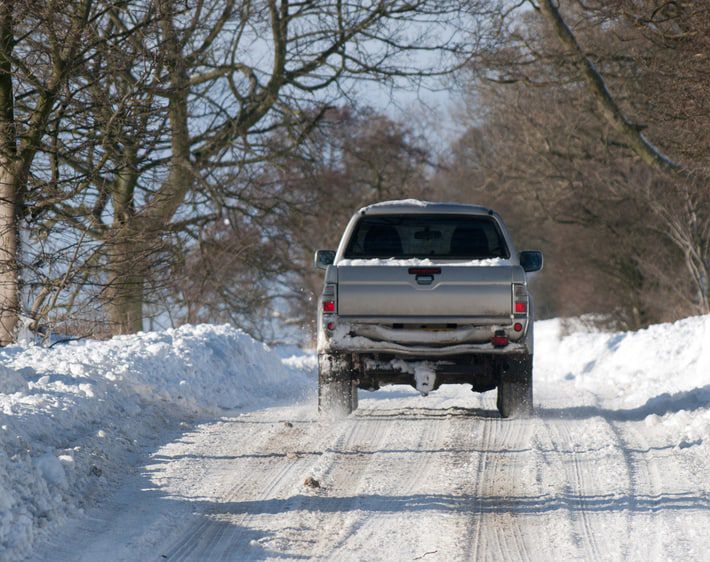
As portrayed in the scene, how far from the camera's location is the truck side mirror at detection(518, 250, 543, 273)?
10.8 metres

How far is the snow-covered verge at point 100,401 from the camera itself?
6078 millimetres

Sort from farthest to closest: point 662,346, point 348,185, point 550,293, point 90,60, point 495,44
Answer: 1. point 550,293
2. point 348,185
3. point 495,44
4. point 662,346
5. point 90,60

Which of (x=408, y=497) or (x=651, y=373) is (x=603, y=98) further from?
(x=408, y=497)

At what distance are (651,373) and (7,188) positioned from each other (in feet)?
33.9

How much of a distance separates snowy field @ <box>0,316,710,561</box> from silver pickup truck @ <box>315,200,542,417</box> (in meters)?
0.44

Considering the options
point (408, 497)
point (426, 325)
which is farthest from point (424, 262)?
point (408, 497)

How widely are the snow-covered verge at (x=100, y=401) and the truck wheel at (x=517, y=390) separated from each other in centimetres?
325

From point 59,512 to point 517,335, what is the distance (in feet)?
16.7

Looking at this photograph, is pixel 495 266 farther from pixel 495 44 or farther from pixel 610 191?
pixel 610 191

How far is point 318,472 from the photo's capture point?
7551mm

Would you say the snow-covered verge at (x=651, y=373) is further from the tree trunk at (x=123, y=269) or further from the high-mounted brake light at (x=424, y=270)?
the tree trunk at (x=123, y=269)

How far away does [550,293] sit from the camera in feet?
193

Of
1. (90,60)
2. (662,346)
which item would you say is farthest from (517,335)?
(662,346)

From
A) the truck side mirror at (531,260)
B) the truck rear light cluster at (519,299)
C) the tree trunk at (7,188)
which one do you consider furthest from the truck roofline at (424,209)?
the tree trunk at (7,188)
